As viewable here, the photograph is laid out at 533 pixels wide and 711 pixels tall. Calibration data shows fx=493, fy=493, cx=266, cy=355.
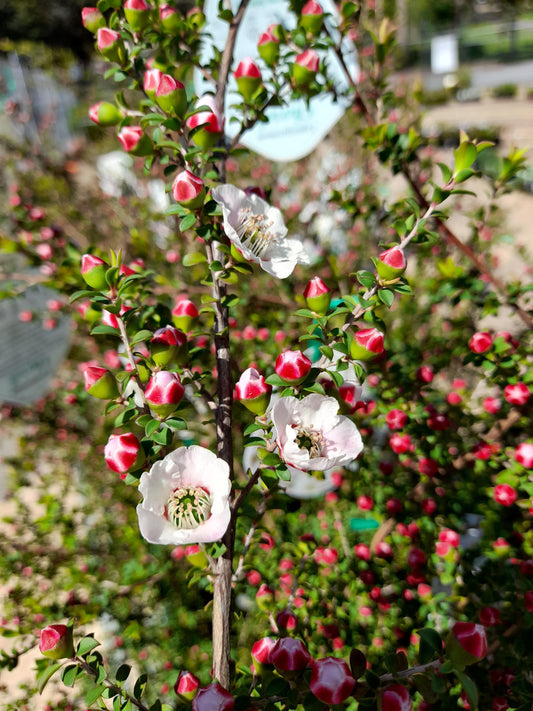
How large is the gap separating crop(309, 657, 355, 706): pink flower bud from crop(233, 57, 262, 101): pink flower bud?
34.9 inches

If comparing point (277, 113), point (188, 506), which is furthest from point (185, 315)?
point (277, 113)

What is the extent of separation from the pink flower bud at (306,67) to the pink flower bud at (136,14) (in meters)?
0.28

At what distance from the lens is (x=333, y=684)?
0.56 m

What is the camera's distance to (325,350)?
63 cm

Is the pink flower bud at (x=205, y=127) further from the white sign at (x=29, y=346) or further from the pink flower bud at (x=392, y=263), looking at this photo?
the white sign at (x=29, y=346)

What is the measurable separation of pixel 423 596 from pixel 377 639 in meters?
0.17

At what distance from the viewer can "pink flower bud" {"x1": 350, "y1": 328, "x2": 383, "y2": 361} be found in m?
0.66

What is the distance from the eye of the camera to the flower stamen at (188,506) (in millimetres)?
666

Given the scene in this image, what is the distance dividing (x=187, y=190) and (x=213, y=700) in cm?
64

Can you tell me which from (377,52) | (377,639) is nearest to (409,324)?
(377,52)

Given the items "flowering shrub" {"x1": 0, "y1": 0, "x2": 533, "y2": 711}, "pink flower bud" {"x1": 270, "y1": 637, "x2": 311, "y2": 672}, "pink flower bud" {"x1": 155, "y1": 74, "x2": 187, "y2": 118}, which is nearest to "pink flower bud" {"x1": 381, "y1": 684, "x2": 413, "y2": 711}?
"flowering shrub" {"x1": 0, "y1": 0, "x2": 533, "y2": 711}

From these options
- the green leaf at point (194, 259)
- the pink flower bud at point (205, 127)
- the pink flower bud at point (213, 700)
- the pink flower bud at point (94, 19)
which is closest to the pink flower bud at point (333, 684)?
the pink flower bud at point (213, 700)

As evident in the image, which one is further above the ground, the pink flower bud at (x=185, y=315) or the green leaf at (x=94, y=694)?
the pink flower bud at (x=185, y=315)

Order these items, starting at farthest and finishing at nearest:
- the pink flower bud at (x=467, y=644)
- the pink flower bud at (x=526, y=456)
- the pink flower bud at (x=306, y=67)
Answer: the pink flower bud at (x=526, y=456) < the pink flower bud at (x=306, y=67) < the pink flower bud at (x=467, y=644)
